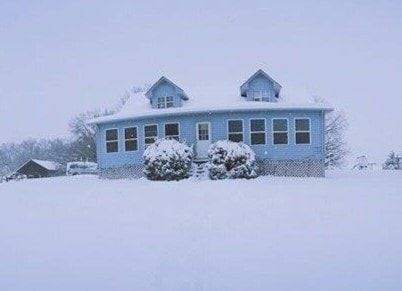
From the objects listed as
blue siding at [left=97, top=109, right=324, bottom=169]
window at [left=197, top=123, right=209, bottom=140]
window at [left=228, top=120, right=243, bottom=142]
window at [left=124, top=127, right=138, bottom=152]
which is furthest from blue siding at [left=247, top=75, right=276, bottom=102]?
window at [left=124, top=127, right=138, bottom=152]

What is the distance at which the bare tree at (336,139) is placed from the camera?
47938 mm

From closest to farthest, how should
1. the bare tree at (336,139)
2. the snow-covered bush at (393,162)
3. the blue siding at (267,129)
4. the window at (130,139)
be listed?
the blue siding at (267,129), the window at (130,139), the snow-covered bush at (393,162), the bare tree at (336,139)

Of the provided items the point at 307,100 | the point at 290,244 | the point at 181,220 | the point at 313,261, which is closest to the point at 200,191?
the point at 181,220

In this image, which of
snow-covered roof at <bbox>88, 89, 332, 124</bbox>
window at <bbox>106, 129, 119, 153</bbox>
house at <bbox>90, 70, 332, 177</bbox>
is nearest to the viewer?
snow-covered roof at <bbox>88, 89, 332, 124</bbox>

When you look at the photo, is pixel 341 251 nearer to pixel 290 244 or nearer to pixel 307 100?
pixel 290 244

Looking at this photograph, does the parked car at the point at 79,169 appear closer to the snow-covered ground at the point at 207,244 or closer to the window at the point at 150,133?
the window at the point at 150,133

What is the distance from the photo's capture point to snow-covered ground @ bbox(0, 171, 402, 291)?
5391 mm

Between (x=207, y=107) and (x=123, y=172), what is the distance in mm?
6392

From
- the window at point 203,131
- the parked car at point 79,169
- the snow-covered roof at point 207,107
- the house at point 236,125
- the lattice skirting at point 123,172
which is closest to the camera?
the snow-covered roof at point 207,107

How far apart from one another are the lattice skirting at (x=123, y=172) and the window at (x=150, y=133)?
1.50 m

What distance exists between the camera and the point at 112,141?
24.0 metres

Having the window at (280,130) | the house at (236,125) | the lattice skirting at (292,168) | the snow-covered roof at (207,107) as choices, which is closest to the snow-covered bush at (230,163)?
the lattice skirting at (292,168)

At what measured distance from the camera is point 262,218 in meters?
9.21

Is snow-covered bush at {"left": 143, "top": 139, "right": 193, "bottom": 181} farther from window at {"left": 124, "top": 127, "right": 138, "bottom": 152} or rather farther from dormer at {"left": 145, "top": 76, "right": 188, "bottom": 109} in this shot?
dormer at {"left": 145, "top": 76, "right": 188, "bottom": 109}
